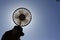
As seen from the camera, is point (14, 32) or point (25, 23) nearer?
point (14, 32)

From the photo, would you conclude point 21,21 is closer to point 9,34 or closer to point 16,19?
point 16,19

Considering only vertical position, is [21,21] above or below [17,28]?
above

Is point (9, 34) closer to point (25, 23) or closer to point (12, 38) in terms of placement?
point (12, 38)

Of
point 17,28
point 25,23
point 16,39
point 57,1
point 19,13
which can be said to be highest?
point 57,1

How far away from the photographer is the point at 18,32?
2.86 metres

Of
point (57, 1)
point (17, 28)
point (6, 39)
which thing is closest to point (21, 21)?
point (17, 28)

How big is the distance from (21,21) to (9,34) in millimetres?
1094

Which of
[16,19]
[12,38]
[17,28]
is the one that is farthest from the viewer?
[16,19]

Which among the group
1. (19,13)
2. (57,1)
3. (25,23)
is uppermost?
(57,1)

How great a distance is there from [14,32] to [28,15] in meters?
1.34

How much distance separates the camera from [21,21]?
149 inches

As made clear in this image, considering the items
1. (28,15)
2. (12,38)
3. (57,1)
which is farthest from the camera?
(57,1)

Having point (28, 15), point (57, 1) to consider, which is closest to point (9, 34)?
point (28, 15)

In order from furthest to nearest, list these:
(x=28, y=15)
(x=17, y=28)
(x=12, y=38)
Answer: (x=28, y=15), (x=17, y=28), (x=12, y=38)
